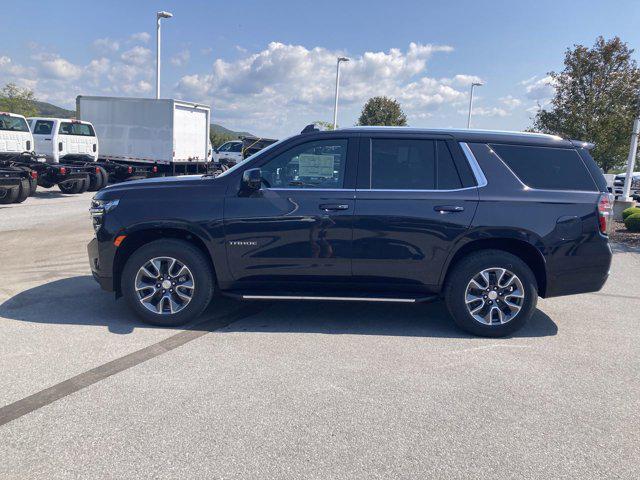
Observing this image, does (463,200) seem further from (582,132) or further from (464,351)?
(582,132)

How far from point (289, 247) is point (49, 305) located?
2.70 meters

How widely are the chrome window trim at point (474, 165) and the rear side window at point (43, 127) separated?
54.5ft

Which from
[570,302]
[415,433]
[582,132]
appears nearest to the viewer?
[415,433]

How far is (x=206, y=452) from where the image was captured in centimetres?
300

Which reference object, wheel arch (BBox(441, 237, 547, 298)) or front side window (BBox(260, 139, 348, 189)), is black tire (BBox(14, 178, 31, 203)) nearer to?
front side window (BBox(260, 139, 348, 189))

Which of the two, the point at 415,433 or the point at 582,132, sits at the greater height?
the point at 582,132

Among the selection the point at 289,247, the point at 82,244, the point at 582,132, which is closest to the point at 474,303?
the point at 289,247

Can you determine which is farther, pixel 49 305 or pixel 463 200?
pixel 49 305

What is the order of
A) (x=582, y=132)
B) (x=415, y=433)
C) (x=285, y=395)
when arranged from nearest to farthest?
(x=415, y=433)
(x=285, y=395)
(x=582, y=132)


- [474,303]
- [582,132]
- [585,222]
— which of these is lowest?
[474,303]

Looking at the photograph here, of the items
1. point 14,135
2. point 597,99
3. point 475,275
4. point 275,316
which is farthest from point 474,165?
point 14,135

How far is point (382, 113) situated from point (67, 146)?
30.9 meters

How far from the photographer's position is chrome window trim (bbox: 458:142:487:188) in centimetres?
500

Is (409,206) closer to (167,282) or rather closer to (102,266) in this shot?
(167,282)
